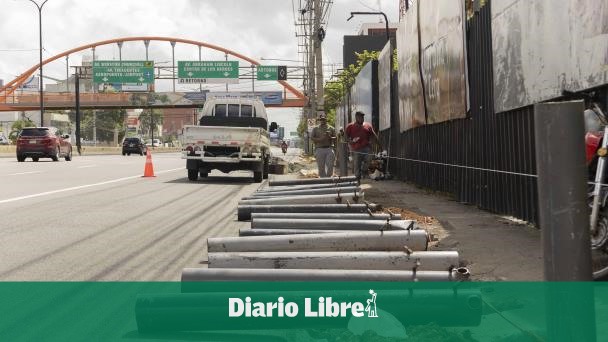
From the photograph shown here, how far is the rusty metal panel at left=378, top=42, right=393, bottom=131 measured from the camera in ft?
61.4

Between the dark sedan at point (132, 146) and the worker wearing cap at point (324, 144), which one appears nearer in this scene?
the worker wearing cap at point (324, 144)

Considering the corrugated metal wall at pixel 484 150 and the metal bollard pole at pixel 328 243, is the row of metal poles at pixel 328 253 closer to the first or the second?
the metal bollard pole at pixel 328 243

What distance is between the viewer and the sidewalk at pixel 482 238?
237 inches

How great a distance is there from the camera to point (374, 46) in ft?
310

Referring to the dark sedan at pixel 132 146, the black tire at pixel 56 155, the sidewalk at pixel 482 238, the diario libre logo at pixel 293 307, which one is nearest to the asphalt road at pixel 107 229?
the diario libre logo at pixel 293 307

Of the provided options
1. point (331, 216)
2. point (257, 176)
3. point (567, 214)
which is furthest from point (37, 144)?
point (567, 214)

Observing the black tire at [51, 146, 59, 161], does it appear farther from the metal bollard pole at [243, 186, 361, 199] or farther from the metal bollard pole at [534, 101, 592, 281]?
the metal bollard pole at [534, 101, 592, 281]

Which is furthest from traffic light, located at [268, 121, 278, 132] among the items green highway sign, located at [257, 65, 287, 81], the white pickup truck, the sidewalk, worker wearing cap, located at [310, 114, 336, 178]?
green highway sign, located at [257, 65, 287, 81]

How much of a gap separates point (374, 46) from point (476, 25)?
280 ft

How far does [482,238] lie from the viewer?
7711 mm

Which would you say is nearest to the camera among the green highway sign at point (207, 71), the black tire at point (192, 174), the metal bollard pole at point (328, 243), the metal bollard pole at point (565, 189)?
the metal bollard pole at point (565, 189)

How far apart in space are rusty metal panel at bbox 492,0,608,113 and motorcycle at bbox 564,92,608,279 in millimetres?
447

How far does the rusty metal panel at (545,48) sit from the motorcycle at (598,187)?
447mm

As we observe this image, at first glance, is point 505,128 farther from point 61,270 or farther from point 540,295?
point 61,270
